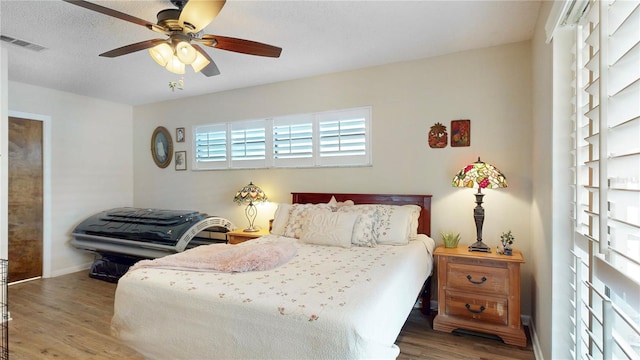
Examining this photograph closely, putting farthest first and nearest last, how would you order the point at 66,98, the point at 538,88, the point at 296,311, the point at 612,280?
the point at 66,98 < the point at 538,88 < the point at 296,311 < the point at 612,280

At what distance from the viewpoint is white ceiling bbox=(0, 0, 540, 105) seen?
229 cm

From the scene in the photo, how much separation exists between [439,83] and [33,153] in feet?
16.8

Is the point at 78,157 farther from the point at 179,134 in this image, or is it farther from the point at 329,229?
the point at 329,229

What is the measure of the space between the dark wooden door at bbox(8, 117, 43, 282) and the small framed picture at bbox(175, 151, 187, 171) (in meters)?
1.67

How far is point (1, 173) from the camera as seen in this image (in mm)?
3021

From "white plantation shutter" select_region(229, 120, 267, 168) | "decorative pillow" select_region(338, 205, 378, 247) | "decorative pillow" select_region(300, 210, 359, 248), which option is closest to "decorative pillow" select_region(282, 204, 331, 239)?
"decorative pillow" select_region(300, 210, 359, 248)

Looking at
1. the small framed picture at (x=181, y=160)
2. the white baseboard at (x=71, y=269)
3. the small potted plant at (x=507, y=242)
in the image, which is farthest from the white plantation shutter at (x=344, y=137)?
the white baseboard at (x=71, y=269)

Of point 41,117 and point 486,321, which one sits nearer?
point 486,321

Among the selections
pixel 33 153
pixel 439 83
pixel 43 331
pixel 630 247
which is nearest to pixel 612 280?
pixel 630 247

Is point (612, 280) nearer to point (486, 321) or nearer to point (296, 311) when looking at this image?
point (296, 311)

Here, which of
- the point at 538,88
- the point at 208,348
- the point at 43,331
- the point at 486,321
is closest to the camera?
the point at 208,348

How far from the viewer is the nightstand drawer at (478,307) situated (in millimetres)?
2539

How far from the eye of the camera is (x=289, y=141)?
13.0 feet

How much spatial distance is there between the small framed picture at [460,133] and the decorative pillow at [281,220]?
1838 millimetres
